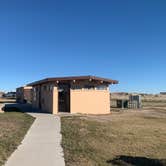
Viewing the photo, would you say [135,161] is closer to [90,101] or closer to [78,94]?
[78,94]

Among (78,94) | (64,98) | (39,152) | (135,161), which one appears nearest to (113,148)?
(135,161)

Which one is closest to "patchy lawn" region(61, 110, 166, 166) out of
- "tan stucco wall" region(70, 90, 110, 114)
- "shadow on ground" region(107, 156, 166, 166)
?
"shadow on ground" region(107, 156, 166, 166)

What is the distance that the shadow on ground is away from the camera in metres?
9.00

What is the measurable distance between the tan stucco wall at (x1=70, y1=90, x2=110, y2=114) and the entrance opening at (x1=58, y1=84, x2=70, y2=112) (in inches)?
19.4

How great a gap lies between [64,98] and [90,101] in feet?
7.91

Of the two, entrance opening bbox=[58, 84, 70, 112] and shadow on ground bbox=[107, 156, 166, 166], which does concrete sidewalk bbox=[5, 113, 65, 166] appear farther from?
entrance opening bbox=[58, 84, 70, 112]

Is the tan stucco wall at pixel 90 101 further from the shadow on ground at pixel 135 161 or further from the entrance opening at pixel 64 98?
the shadow on ground at pixel 135 161

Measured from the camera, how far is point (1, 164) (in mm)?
8250

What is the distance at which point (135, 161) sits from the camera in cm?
935

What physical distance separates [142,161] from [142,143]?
3418mm

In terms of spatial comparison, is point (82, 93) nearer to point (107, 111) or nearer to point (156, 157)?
point (107, 111)

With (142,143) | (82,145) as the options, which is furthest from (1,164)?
(142,143)

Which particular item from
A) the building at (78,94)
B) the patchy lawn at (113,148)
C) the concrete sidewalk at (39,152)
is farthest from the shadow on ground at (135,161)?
the building at (78,94)

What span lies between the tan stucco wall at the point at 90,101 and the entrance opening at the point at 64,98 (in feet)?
1.62
